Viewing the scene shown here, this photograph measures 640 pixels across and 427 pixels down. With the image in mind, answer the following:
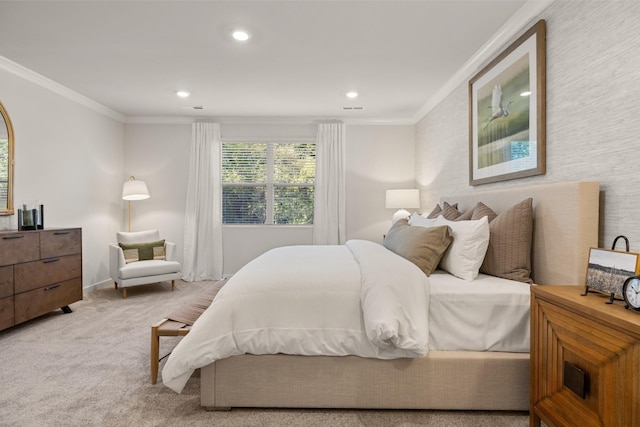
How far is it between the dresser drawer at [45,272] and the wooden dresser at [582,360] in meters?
3.86

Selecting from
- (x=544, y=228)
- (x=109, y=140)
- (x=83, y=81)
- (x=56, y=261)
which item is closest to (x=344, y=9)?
(x=544, y=228)

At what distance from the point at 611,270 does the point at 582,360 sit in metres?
0.38

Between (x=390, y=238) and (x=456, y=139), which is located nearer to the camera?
(x=390, y=238)

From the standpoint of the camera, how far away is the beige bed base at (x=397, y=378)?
1.84m

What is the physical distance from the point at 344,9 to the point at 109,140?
4.17 metres

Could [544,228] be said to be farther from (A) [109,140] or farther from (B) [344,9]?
(A) [109,140]

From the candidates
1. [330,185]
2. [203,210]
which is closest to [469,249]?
[330,185]

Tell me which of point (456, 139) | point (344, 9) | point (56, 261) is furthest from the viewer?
point (456, 139)

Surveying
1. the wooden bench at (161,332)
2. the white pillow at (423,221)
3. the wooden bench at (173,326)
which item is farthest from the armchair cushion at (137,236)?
the white pillow at (423,221)

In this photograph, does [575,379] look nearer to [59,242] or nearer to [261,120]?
[59,242]

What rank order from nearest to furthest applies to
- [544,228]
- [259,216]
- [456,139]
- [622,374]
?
[622,374] < [544,228] < [456,139] < [259,216]

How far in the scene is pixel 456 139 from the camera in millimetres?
3867

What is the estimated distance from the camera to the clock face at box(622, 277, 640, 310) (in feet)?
3.99

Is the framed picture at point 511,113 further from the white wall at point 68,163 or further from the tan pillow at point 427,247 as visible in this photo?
the white wall at point 68,163
